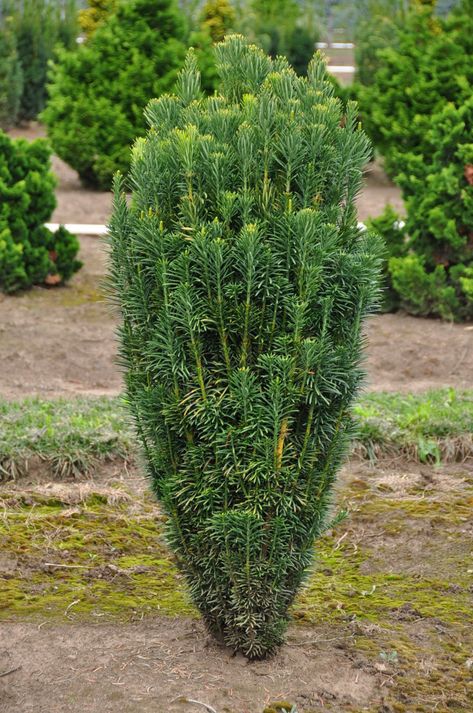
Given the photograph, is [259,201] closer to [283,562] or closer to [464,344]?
[283,562]

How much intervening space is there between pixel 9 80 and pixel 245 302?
47.7 ft

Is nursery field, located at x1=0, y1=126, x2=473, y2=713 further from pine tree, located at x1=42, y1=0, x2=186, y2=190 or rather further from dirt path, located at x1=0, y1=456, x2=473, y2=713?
pine tree, located at x1=42, y1=0, x2=186, y2=190

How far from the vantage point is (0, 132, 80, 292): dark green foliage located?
8875mm

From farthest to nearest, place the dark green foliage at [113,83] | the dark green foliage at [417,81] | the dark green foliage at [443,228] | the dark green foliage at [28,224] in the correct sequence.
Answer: the dark green foliage at [113,83]
the dark green foliage at [417,81]
the dark green foliage at [28,224]
the dark green foliage at [443,228]

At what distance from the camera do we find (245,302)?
3.16 m

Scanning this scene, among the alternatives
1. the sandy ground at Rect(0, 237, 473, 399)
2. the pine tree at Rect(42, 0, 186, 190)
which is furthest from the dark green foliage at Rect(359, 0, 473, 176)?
the sandy ground at Rect(0, 237, 473, 399)

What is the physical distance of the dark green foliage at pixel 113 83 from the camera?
13.3 m

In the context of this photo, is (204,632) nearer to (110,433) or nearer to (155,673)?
(155,673)

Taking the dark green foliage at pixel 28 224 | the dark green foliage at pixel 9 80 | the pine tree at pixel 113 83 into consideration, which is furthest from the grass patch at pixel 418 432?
the dark green foliage at pixel 9 80

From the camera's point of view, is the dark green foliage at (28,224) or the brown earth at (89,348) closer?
the brown earth at (89,348)

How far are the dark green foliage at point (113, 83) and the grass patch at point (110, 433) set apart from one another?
25.4ft

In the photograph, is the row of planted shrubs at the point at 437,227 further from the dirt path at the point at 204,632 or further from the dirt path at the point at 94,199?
the dirt path at the point at 204,632

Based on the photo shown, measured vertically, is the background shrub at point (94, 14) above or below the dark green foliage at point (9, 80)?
above

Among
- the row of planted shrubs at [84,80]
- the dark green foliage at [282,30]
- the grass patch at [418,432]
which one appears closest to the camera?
the grass patch at [418,432]
